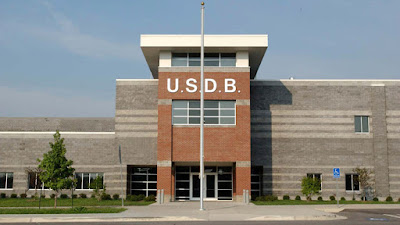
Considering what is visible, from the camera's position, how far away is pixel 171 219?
896 inches

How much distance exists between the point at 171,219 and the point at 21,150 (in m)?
22.9

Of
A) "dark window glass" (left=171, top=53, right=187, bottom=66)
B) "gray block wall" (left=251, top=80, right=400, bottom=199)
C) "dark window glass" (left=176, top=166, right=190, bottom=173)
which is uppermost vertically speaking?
"dark window glass" (left=171, top=53, right=187, bottom=66)

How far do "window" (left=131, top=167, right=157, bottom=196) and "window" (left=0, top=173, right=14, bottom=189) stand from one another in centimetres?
1018

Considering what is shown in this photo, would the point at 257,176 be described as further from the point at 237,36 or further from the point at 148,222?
the point at 148,222

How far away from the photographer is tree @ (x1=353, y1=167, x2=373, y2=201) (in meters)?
37.6

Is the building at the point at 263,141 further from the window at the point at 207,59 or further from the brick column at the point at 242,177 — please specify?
the brick column at the point at 242,177

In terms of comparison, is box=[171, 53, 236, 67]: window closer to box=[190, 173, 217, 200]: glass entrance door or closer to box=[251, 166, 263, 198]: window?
box=[190, 173, 217, 200]: glass entrance door

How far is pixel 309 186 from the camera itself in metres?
37.0

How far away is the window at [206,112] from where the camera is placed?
118ft

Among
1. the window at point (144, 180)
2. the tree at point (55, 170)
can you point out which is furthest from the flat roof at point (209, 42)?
the tree at point (55, 170)

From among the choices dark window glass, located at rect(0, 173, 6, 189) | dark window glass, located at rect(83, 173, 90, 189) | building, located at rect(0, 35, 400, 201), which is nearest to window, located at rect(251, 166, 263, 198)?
building, located at rect(0, 35, 400, 201)

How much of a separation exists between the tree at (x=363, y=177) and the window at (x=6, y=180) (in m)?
28.2

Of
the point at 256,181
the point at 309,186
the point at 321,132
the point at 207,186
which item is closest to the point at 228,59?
the point at 321,132

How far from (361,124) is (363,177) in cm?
447
